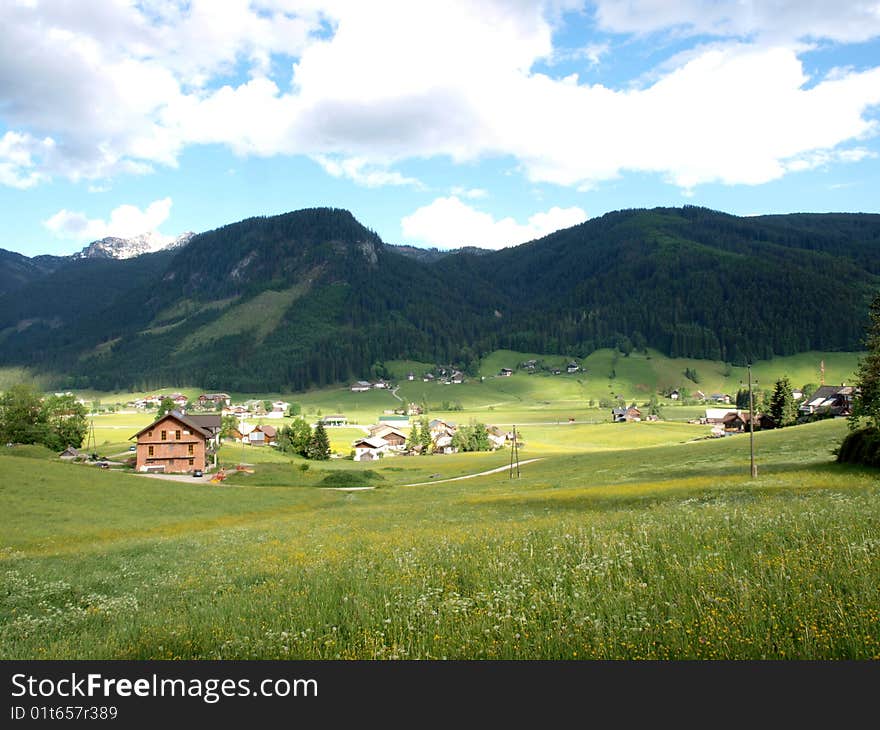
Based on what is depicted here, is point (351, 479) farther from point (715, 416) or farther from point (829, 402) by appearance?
point (715, 416)

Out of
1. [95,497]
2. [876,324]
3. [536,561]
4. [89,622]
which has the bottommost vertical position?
[95,497]

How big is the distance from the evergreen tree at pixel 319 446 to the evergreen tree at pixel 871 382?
10821cm

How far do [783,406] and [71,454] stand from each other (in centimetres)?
14695

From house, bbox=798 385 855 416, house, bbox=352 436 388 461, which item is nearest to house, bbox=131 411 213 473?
house, bbox=352 436 388 461

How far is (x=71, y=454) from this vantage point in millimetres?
112125

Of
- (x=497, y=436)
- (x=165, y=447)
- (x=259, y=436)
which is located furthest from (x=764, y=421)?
(x=259, y=436)

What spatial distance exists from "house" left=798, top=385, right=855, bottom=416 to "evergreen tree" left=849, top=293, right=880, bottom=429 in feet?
316

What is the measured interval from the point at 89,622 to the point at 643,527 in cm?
1325

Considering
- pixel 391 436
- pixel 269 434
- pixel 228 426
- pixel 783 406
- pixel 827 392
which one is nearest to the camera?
pixel 783 406

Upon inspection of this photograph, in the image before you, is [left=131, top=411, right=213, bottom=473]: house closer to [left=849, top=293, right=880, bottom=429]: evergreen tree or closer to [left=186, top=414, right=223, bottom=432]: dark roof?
[left=186, top=414, right=223, bottom=432]: dark roof

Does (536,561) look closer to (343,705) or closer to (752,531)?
(752,531)

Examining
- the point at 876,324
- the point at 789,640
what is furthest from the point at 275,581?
the point at 876,324

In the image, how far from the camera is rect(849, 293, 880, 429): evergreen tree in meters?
40.2

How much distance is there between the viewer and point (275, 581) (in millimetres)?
13859
